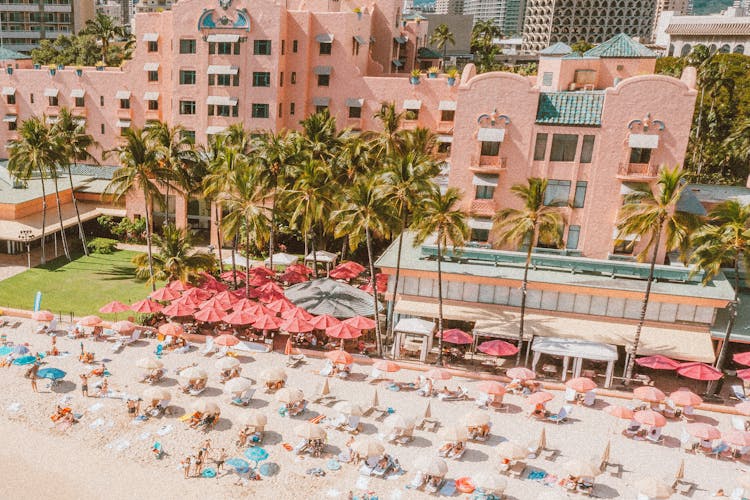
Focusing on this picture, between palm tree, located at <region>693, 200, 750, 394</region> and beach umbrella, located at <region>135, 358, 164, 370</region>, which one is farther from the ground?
palm tree, located at <region>693, 200, 750, 394</region>

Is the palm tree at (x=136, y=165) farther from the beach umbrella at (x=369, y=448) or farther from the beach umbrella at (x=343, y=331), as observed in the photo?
the beach umbrella at (x=369, y=448)

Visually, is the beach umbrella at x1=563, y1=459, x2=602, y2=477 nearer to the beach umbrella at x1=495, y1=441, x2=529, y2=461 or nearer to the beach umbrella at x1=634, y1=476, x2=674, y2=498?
the beach umbrella at x1=634, y1=476, x2=674, y2=498

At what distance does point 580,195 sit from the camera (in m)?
48.3

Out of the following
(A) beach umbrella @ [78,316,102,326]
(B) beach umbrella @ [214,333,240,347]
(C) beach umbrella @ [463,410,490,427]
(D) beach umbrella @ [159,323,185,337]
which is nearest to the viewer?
(C) beach umbrella @ [463,410,490,427]

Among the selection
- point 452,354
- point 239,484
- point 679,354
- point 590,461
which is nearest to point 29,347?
point 239,484

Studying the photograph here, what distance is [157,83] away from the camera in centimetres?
7262

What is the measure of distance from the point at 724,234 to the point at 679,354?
26.4ft

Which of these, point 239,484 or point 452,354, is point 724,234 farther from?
point 239,484

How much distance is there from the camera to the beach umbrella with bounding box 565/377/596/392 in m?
→ 38.1

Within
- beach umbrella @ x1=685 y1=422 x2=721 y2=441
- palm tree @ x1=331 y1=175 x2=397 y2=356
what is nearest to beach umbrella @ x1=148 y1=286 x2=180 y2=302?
palm tree @ x1=331 y1=175 x2=397 y2=356

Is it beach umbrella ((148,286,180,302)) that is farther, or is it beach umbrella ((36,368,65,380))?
beach umbrella ((148,286,180,302))

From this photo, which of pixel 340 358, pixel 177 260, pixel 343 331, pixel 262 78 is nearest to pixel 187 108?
pixel 262 78

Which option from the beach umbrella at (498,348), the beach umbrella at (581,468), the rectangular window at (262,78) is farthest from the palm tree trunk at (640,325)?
the rectangular window at (262,78)

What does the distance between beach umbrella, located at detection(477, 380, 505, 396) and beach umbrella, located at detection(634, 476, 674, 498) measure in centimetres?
954
